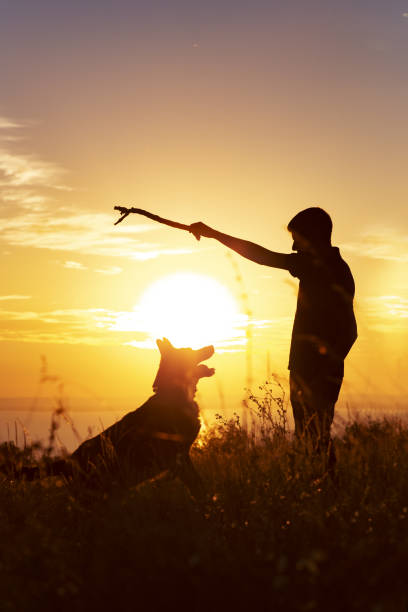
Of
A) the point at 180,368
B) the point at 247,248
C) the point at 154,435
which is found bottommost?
the point at 154,435

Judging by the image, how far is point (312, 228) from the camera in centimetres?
576

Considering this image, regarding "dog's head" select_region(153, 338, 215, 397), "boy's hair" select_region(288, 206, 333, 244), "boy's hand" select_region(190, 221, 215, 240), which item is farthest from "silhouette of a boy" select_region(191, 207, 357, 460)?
"dog's head" select_region(153, 338, 215, 397)

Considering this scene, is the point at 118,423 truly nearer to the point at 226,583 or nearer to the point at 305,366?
the point at 305,366

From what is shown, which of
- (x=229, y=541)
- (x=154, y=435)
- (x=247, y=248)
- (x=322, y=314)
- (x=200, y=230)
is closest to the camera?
(x=229, y=541)

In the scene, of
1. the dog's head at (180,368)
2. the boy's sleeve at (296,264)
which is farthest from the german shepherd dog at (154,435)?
the boy's sleeve at (296,264)

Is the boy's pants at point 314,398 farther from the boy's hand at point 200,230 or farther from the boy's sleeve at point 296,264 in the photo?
the boy's hand at point 200,230

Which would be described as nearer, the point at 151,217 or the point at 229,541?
the point at 229,541

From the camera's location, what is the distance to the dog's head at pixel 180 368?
5.73 m

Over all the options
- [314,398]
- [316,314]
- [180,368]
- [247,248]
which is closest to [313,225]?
[247,248]

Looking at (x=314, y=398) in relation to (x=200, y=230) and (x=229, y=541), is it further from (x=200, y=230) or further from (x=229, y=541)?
(x=229, y=541)

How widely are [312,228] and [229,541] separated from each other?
3.09 metres

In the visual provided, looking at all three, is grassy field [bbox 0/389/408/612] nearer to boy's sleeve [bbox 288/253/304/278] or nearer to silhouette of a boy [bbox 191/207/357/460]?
silhouette of a boy [bbox 191/207/357/460]

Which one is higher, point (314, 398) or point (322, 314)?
point (322, 314)

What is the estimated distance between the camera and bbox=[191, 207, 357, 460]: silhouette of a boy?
225 inches
